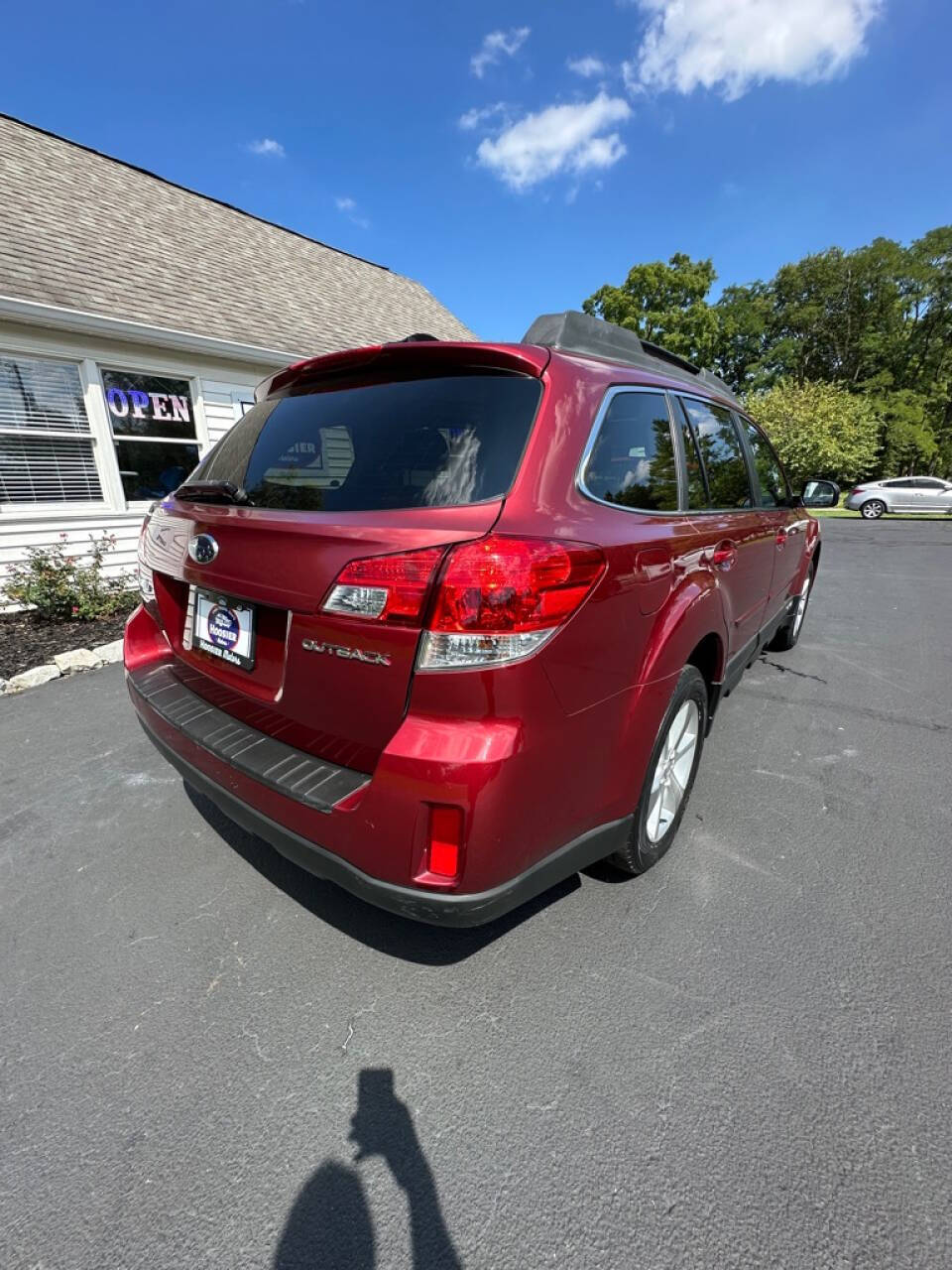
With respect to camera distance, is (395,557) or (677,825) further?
(677,825)

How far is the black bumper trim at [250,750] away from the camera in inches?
61.8

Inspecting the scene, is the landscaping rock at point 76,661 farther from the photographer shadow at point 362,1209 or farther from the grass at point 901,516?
the grass at point 901,516

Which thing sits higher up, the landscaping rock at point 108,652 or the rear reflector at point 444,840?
the rear reflector at point 444,840

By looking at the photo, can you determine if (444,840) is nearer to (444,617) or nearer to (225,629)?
(444,617)

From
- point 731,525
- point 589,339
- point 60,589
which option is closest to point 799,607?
point 731,525

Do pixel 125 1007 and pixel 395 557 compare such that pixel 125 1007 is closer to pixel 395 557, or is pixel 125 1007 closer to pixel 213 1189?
pixel 213 1189

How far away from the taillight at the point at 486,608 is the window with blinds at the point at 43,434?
7.22 meters

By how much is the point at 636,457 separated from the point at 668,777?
1.24m

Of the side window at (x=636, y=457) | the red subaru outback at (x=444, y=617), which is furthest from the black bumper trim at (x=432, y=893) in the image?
the side window at (x=636, y=457)

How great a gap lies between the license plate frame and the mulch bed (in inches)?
142

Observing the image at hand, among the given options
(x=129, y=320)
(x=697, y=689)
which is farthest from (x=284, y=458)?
(x=129, y=320)

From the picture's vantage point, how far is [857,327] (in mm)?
37469

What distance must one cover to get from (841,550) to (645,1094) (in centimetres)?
1371

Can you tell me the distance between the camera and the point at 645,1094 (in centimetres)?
151
